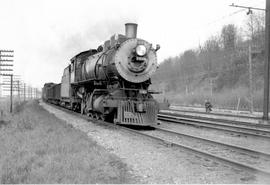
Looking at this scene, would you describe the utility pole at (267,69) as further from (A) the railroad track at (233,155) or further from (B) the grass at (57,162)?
(B) the grass at (57,162)

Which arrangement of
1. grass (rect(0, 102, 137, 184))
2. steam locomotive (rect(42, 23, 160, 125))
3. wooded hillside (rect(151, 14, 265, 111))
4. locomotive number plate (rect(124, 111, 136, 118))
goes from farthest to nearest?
wooded hillside (rect(151, 14, 265, 111))
steam locomotive (rect(42, 23, 160, 125))
locomotive number plate (rect(124, 111, 136, 118))
grass (rect(0, 102, 137, 184))

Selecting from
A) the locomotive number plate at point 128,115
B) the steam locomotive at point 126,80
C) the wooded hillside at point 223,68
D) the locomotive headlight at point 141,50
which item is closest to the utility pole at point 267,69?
the steam locomotive at point 126,80

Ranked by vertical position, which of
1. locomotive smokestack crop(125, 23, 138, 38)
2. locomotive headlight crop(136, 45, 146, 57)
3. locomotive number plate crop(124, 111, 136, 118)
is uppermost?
locomotive smokestack crop(125, 23, 138, 38)

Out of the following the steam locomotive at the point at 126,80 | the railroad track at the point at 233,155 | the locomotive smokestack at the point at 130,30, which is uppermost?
the locomotive smokestack at the point at 130,30

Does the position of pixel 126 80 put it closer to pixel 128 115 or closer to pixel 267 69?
pixel 128 115

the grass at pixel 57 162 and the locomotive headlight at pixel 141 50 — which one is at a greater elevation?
the locomotive headlight at pixel 141 50

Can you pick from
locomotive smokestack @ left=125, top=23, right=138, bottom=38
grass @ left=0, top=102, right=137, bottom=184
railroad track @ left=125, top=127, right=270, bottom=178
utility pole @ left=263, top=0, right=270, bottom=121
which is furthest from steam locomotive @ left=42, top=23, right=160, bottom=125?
utility pole @ left=263, top=0, right=270, bottom=121

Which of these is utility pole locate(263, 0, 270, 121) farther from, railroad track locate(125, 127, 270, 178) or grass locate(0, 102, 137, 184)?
grass locate(0, 102, 137, 184)

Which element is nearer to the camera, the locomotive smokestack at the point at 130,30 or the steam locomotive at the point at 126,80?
the steam locomotive at the point at 126,80

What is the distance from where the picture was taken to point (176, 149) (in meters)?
7.86

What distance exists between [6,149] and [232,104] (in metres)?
28.9

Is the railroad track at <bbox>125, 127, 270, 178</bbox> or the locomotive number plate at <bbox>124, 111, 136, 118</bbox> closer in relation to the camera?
the railroad track at <bbox>125, 127, 270, 178</bbox>

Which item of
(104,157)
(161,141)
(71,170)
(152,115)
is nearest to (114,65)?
(152,115)

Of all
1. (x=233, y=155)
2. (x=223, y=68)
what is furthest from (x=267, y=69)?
(x=223, y=68)
